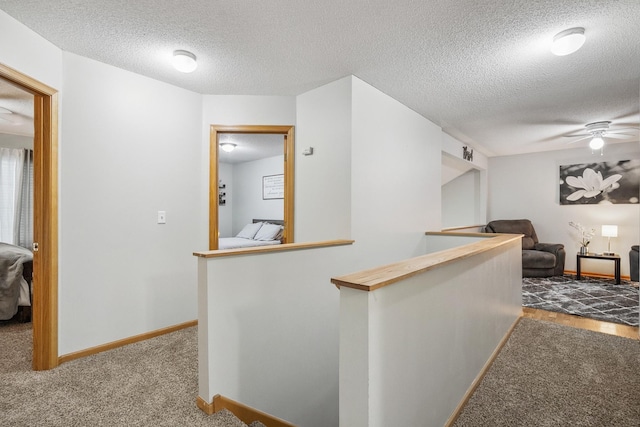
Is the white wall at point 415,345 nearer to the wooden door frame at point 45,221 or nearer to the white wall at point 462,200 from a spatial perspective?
the wooden door frame at point 45,221

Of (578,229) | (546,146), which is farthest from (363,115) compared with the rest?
(578,229)

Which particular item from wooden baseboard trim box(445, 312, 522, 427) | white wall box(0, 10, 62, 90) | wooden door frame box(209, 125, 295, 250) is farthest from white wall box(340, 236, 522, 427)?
white wall box(0, 10, 62, 90)

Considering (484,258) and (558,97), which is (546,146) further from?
(484,258)

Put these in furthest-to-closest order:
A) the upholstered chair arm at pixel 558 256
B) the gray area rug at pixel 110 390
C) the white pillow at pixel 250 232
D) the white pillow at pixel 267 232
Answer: the white pillow at pixel 250 232
the white pillow at pixel 267 232
the upholstered chair arm at pixel 558 256
the gray area rug at pixel 110 390

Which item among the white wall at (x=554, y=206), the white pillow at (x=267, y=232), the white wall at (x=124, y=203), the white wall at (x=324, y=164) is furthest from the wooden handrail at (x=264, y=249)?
the white wall at (x=554, y=206)

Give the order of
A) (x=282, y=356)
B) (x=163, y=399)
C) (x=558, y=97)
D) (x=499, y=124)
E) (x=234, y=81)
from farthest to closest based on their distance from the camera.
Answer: (x=499, y=124) < (x=558, y=97) < (x=234, y=81) < (x=282, y=356) < (x=163, y=399)

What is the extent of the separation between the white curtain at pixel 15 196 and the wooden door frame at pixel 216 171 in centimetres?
351

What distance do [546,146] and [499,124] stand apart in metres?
2.05

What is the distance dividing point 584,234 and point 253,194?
21.4ft

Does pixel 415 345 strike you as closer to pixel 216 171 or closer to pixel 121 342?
pixel 121 342

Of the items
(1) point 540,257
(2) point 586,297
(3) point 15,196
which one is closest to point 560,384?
(2) point 586,297

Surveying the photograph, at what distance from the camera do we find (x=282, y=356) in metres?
2.24

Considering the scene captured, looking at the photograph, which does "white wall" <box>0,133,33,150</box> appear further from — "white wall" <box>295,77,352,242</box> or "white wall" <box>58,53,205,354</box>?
"white wall" <box>295,77,352,242</box>

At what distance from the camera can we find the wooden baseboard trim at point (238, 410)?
1798 millimetres
